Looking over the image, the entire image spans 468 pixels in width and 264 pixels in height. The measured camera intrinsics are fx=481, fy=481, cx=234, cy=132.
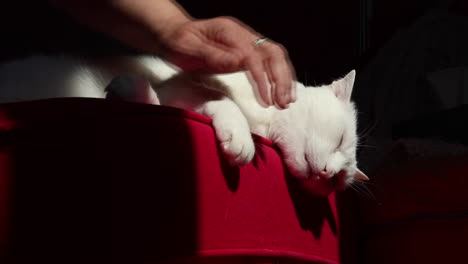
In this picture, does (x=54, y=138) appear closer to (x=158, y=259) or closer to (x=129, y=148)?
(x=129, y=148)

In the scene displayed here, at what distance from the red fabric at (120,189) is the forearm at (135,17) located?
1.16 ft

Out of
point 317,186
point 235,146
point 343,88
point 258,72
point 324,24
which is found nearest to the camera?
point 235,146

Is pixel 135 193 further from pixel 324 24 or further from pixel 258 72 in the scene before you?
pixel 324 24

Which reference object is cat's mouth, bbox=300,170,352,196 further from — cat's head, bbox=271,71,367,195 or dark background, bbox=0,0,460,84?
dark background, bbox=0,0,460,84

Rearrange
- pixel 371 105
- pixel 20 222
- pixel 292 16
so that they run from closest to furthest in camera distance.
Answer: pixel 20 222
pixel 371 105
pixel 292 16

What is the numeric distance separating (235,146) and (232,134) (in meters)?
Answer: 0.03

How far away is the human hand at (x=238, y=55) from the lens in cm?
78

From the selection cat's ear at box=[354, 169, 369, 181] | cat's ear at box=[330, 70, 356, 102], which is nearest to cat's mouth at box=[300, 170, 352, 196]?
cat's ear at box=[354, 169, 369, 181]

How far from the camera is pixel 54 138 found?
0.51 metres

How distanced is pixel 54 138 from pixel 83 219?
92mm

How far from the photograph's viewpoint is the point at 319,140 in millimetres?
959

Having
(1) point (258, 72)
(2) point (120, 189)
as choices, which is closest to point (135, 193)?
(2) point (120, 189)

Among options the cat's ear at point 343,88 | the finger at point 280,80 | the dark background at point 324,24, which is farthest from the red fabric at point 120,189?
the dark background at point 324,24

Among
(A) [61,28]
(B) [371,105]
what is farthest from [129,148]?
(B) [371,105]
